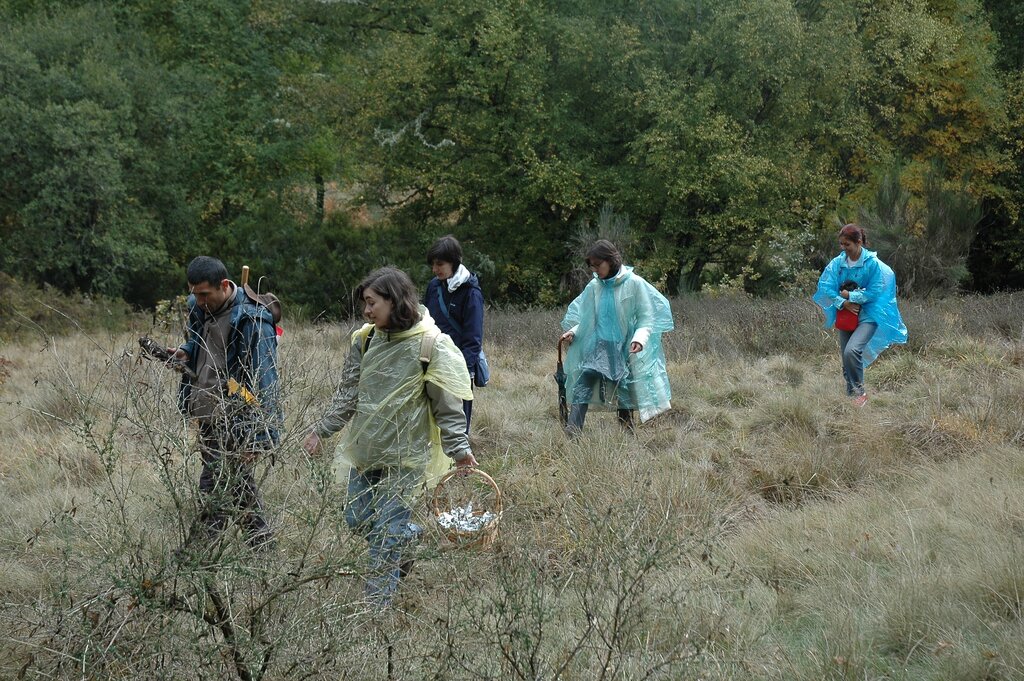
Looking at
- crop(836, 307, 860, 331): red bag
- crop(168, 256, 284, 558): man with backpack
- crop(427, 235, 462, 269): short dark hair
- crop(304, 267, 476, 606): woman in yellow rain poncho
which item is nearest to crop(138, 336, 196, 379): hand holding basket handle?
crop(168, 256, 284, 558): man with backpack

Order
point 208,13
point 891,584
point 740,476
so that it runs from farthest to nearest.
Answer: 1. point 208,13
2. point 740,476
3. point 891,584

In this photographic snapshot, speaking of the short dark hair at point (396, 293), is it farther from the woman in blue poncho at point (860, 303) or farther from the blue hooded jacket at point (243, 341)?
the woman in blue poncho at point (860, 303)

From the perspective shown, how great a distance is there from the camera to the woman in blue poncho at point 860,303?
821cm

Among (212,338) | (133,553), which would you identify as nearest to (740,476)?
(212,338)

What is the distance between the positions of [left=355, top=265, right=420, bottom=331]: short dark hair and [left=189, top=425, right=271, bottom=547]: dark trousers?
95cm

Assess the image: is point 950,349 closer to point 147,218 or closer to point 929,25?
point 929,25

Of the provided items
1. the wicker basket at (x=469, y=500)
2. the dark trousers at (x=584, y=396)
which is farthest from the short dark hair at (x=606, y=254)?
the wicker basket at (x=469, y=500)

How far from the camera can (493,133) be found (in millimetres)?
24188

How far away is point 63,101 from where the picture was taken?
20750mm

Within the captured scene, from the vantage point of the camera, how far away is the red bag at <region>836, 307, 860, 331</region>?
8.38 metres

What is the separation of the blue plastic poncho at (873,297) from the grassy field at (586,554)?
490 millimetres

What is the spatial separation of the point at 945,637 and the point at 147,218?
2092 cm

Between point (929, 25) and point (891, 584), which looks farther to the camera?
point (929, 25)

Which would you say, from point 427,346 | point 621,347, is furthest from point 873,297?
point 427,346
